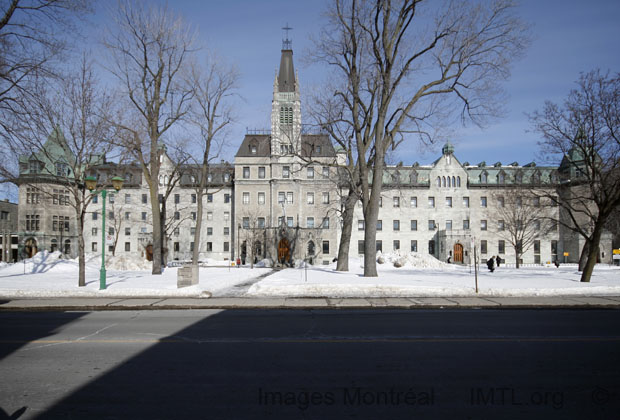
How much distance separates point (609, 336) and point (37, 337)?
41.2 feet

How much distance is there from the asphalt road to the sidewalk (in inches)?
107

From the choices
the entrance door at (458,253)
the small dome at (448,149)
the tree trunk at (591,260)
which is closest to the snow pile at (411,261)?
the entrance door at (458,253)

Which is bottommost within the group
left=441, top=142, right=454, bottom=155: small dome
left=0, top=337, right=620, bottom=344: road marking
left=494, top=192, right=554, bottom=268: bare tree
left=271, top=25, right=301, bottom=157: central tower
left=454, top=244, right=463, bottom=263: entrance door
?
left=454, top=244, right=463, bottom=263: entrance door

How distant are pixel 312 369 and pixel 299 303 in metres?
7.93

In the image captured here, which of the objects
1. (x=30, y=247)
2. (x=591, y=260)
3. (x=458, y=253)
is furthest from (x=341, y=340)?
(x=30, y=247)

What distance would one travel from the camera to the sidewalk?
1364cm

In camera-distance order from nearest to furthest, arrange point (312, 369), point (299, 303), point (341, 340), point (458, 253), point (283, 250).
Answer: point (312, 369), point (341, 340), point (299, 303), point (283, 250), point (458, 253)

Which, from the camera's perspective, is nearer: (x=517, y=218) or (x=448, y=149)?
(x=517, y=218)

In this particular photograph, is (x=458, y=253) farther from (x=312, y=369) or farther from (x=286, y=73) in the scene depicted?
(x=312, y=369)

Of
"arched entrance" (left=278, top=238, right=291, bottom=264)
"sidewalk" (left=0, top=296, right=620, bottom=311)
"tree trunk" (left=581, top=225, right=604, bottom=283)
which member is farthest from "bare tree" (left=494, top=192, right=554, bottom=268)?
"sidewalk" (left=0, top=296, right=620, bottom=311)

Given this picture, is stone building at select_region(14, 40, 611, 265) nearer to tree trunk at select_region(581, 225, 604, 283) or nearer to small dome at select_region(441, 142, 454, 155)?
small dome at select_region(441, 142, 454, 155)

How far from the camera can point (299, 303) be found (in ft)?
47.1

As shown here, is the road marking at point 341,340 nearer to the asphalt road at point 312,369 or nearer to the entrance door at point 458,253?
the asphalt road at point 312,369

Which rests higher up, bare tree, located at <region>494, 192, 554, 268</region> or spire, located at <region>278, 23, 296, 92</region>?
spire, located at <region>278, 23, 296, 92</region>
